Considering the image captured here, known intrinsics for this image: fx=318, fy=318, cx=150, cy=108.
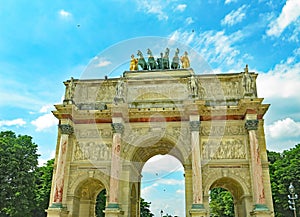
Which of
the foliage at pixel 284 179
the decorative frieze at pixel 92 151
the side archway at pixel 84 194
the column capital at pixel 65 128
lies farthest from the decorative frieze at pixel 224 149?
the foliage at pixel 284 179

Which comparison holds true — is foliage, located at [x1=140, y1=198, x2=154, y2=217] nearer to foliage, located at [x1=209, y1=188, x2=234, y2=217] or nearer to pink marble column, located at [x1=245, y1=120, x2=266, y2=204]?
foliage, located at [x1=209, y1=188, x2=234, y2=217]

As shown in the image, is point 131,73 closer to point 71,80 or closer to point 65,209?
point 71,80

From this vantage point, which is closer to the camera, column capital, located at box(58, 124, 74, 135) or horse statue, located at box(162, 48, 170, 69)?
column capital, located at box(58, 124, 74, 135)

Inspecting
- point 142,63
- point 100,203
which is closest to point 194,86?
point 142,63

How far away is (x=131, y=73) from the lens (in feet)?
87.6

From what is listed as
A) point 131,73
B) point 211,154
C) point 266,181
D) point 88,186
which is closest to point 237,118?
point 211,154

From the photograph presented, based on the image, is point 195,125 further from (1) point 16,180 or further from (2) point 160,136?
(1) point 16,180

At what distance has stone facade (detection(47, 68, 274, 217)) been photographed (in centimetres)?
2181

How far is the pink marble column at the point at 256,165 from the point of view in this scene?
20438 millimetres

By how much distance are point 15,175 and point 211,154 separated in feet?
57.3

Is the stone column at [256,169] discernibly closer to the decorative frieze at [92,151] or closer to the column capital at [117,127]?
the column capital at [117,127]

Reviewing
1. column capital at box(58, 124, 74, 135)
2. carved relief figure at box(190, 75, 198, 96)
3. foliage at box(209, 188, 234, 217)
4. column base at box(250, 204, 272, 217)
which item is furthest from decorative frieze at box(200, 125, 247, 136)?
foliage at box(209, 188, 234, 217)

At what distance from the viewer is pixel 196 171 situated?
2136 cm

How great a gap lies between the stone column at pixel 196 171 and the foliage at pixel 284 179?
14.9m
